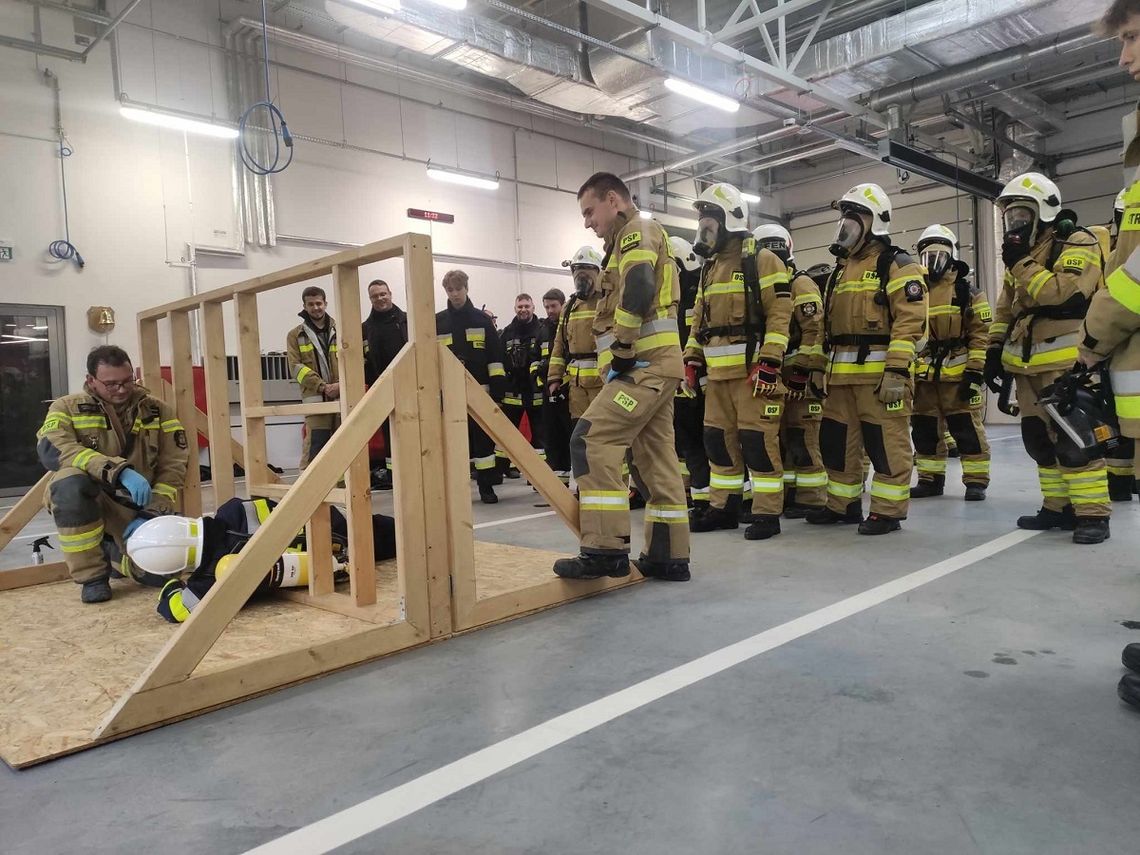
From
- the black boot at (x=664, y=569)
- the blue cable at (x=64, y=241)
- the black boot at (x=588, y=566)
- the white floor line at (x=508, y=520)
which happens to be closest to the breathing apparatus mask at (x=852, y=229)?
the black boot at (x=664, y=569)

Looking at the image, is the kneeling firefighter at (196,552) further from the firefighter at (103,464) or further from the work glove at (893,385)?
the work glove at (893,385)

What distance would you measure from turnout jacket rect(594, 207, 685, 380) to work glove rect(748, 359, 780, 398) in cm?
104

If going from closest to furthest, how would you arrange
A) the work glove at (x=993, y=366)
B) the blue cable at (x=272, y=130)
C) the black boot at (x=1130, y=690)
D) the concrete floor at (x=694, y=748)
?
the concrete floor at (x=694, y=748), the black boot at (x=1130, y=690), the work glove at (x=993, y=366), the blue cable at (x=272, y=130)

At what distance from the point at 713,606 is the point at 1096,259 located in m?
2.88

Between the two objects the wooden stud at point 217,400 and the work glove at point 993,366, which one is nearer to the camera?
the wooden stud at point 217,400

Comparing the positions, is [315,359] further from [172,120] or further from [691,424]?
[172,120]

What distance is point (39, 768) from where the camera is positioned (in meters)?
2.04

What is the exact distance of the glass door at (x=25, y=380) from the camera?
909 cm

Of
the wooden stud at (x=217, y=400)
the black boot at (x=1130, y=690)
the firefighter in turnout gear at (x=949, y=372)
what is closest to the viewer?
the black boot at (x=1130, y=690)

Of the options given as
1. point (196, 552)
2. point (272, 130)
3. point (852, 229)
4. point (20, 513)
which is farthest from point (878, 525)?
point (272, 130)

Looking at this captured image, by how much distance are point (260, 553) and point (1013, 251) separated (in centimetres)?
428

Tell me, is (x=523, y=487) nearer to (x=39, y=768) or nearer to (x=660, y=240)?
(x=660, y=240)

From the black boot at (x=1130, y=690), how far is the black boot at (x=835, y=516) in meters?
3.02

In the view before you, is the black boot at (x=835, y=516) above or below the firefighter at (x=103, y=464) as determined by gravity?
below
